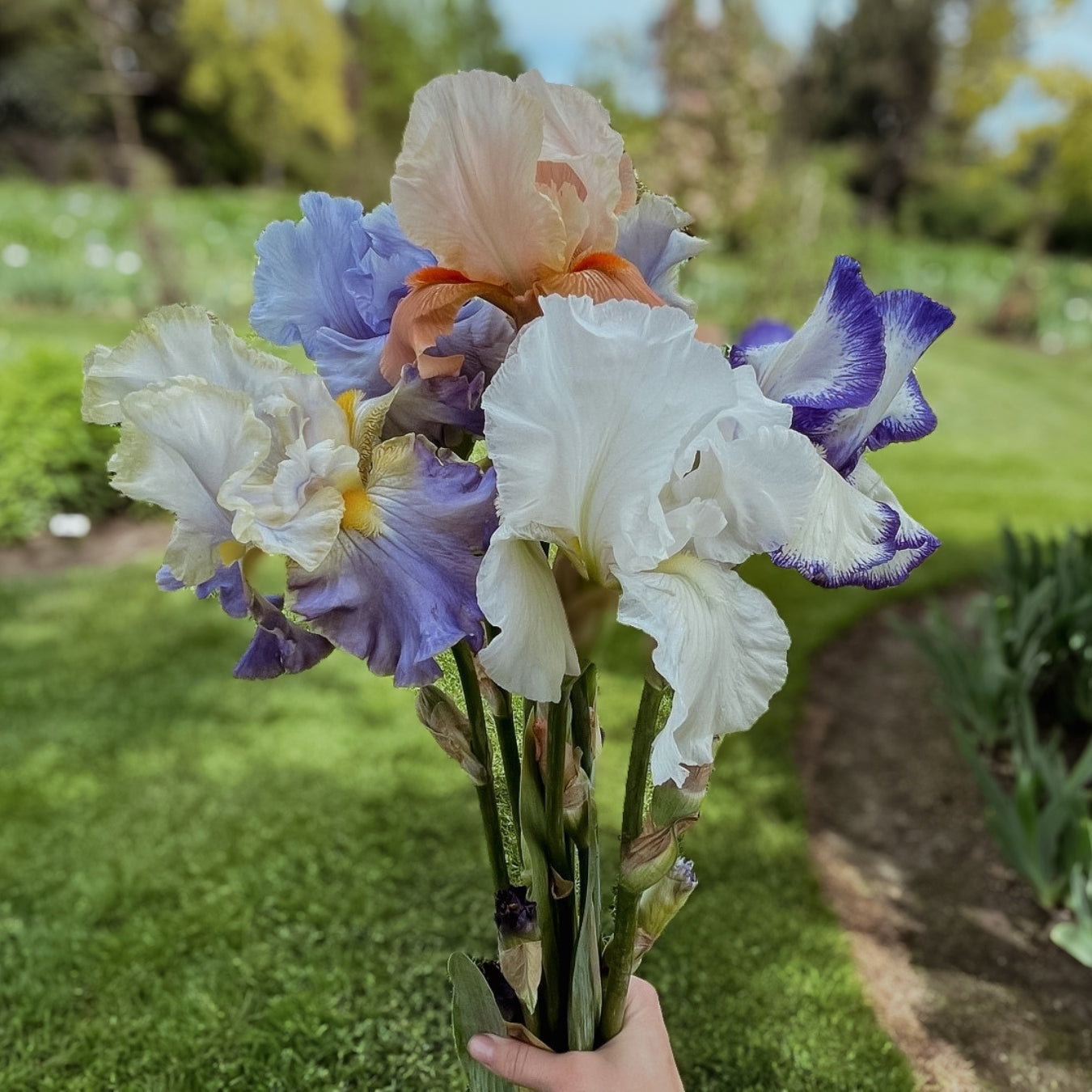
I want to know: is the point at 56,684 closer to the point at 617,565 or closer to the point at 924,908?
the point at 924,908

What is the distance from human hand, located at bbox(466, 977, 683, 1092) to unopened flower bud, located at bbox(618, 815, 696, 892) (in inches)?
8.3

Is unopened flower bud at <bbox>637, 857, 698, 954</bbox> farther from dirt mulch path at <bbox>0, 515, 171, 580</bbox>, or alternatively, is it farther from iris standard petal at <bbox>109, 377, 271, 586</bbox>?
dirt mulch path at <bbox>0, 515, 171, 580</bbox>

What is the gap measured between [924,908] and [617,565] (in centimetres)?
198

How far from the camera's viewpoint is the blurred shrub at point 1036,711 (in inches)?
75.4

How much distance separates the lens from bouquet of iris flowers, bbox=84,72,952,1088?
64 centimetres

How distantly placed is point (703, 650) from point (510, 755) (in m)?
0.32

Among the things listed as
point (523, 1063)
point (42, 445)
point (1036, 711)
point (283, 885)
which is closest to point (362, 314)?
point (523, 1063)

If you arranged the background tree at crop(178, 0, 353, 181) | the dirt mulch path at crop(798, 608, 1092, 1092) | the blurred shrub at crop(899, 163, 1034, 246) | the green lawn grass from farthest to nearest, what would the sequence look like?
the blurred shrub at crop(899, 163, 1034, 246)
the background tree at crop(178, 0, 353, 181)
the dirt mulch path at crop(798, 608, 1092, 1092)
the green lawn grass

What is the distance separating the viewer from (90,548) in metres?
4.42

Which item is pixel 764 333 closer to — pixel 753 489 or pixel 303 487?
pixel 753 489

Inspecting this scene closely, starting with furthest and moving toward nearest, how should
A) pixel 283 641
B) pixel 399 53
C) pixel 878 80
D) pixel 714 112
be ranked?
1. pixel 878 80
2. pixel 399 53
3. pixel 714 112
4. pixel 283 641

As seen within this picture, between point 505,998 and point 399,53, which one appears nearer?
point 505,998

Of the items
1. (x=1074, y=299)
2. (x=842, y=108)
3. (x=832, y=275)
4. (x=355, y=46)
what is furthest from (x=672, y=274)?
(x=842, y=108)

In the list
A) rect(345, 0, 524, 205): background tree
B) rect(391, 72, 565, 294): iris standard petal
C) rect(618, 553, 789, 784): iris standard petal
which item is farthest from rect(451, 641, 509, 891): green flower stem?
rect(345, 0, 524, 205): background tree
